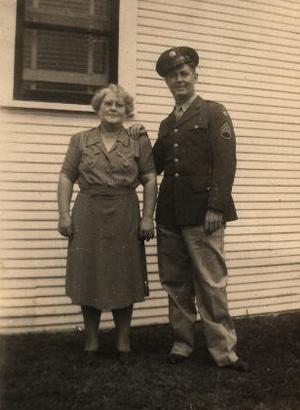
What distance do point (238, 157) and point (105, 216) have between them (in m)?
2.26

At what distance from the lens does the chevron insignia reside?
3.60m

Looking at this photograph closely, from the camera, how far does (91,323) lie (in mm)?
3818

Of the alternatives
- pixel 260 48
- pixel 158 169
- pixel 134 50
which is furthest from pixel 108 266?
pixel 260 48

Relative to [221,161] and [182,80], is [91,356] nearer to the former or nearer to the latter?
[221,161]

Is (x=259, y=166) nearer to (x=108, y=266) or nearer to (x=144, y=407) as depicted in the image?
(x=108, y=266)

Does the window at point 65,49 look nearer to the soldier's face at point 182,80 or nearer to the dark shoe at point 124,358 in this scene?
the soldier's face at point 182,80

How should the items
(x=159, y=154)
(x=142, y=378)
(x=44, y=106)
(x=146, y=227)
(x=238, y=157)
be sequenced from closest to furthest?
(x=142, y=378) < (x=146, y=227) < (x=159, y=154) < (x=44, y=106) < (x=238, y=157)

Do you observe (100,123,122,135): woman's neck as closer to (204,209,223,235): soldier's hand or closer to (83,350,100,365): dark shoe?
(204,209,223,235): soldier's hand

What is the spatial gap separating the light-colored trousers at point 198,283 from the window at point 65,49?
1.69 metres

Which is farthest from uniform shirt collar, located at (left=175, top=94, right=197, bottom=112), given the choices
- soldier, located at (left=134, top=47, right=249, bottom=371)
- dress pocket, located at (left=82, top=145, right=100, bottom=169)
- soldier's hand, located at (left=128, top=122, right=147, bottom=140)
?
dress pocket, located at (left=82, top=145, right=100, bottom=169)

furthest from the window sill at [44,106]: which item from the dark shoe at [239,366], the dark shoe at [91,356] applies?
the dark shoe at [239,366]

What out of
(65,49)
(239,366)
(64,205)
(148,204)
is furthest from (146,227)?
→ (65,49)

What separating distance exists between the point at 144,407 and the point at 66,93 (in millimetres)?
2757

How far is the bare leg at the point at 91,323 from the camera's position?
149 inches
